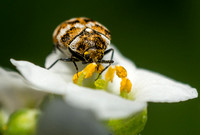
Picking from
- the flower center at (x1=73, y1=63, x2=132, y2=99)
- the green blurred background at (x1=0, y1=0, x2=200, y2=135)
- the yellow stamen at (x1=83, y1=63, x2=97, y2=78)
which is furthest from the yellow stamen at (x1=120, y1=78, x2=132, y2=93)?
the green blurred background at (x1=0, y1=0, x2=200, y2=135)

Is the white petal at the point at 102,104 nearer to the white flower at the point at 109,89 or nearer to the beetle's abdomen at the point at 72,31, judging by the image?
the white flower at the point at 109,89

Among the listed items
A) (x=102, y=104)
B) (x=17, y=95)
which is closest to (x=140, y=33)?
(x=17, y=95)

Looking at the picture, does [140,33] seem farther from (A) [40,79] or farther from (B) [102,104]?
(B) [102,104]

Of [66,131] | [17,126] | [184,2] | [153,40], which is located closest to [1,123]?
[17,126]

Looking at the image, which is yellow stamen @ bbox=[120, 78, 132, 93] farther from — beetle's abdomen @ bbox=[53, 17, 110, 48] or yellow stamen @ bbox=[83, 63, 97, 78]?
beetle's abdomen @ bbox=[53, 17, 110, 48]

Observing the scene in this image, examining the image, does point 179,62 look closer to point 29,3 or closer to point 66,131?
point 29,3

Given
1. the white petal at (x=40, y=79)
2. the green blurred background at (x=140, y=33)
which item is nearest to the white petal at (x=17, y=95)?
the white petal at (x=40, y=79)

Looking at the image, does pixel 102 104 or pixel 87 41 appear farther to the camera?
pixel 87 41
